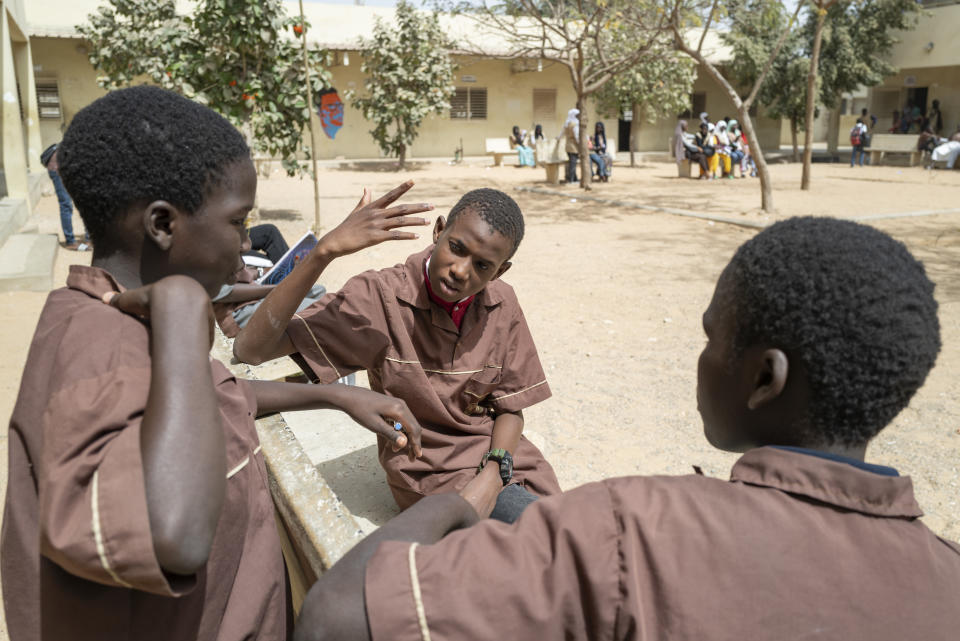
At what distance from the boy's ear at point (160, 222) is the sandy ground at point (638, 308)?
2651mm

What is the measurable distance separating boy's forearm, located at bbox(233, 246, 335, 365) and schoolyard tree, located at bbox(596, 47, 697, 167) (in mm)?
21199

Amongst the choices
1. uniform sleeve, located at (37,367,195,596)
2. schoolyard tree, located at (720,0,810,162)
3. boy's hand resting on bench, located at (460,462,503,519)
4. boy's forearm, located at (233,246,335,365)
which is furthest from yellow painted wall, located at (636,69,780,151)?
uniform sleeve, located at (37,367,195,596)

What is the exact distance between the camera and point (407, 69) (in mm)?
20047

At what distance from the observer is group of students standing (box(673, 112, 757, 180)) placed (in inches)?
746

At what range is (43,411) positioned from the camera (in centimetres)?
97

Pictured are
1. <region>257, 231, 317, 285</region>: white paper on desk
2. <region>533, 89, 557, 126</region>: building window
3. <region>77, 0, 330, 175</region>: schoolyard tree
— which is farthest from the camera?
<region>533, 89, 557, 126</region>: building window

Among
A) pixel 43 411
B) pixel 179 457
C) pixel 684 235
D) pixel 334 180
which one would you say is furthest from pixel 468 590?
pixel 334 180

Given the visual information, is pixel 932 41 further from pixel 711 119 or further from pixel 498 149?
pixel 498 149

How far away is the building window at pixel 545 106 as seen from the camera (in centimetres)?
2536

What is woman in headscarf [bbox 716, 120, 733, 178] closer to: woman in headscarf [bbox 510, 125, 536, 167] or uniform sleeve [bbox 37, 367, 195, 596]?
woman in headscarf [bbox 510, 125, 536, 167]

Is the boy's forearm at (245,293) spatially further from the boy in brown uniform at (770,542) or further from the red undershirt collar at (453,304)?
the boy in brown uniform at (770,542)

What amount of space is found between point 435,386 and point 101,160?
1.28m

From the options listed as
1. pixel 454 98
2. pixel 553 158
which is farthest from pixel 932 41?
pixel 454 98

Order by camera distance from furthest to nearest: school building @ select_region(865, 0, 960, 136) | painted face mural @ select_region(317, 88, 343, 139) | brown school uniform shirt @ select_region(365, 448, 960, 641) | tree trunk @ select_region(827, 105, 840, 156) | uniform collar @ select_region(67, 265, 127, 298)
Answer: tree trunk @ select_region(827, 105, 840, 156) < school building @ select_region(865, 0, 960, 136) < painted face mural @ select_region(317, 88, 343, 139) < uniform collar @ select_region(67, 265, 127, 298) < brown school uniform shirt @ select_region(365, 448, 960, 641)
